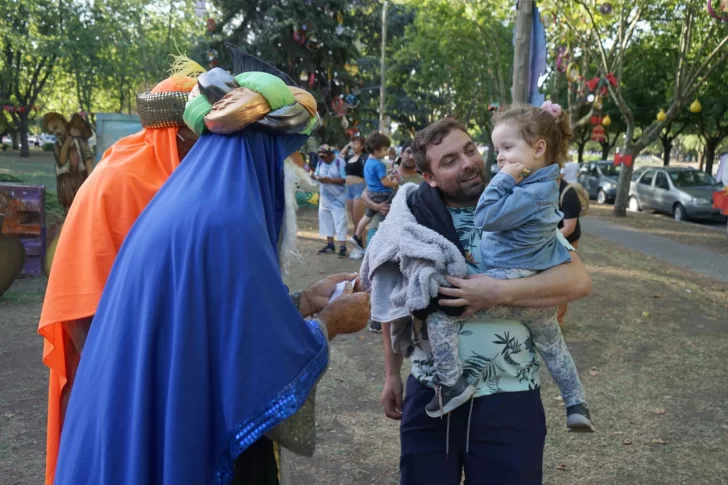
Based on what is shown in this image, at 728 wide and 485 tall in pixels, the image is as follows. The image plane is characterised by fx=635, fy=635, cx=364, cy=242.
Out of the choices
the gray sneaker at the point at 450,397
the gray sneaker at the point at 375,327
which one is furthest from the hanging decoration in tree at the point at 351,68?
the gray sneaker at the point at 450,397

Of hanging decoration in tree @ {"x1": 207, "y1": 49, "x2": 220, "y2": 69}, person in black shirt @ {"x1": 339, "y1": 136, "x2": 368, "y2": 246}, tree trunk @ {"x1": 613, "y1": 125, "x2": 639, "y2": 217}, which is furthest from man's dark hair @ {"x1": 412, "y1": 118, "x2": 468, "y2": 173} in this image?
tree trunk @ {"x1": 613, "y1": 125, "x2": 639, "y2": 217}

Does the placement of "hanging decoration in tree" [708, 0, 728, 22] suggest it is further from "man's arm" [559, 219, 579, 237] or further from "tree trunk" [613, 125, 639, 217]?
"man's arm" [559, 219, 579, 237]

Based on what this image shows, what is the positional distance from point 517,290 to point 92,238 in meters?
1.41

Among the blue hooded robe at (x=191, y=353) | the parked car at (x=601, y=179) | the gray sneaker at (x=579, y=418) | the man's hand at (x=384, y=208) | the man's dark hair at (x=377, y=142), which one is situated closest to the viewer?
the blue hooded robe at (x=191, y=353)

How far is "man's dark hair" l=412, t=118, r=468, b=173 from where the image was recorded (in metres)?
2.31

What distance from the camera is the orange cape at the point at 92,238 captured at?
2.08 meters

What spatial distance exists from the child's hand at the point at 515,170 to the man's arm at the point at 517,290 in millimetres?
341

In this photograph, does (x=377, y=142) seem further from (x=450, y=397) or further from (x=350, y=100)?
(x=350, y=100)

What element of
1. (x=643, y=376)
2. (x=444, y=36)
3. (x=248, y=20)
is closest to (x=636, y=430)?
(x=643, y=376)

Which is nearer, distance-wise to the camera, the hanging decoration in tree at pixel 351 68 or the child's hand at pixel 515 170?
the child's hand at pixel 515 170

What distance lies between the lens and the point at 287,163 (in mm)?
1962

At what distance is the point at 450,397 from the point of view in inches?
83.3

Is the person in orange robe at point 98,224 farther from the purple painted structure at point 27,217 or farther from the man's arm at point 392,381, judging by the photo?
the purple painted structure at point 27,217

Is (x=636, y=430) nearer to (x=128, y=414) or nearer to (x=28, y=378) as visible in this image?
(x=128, y=414)
